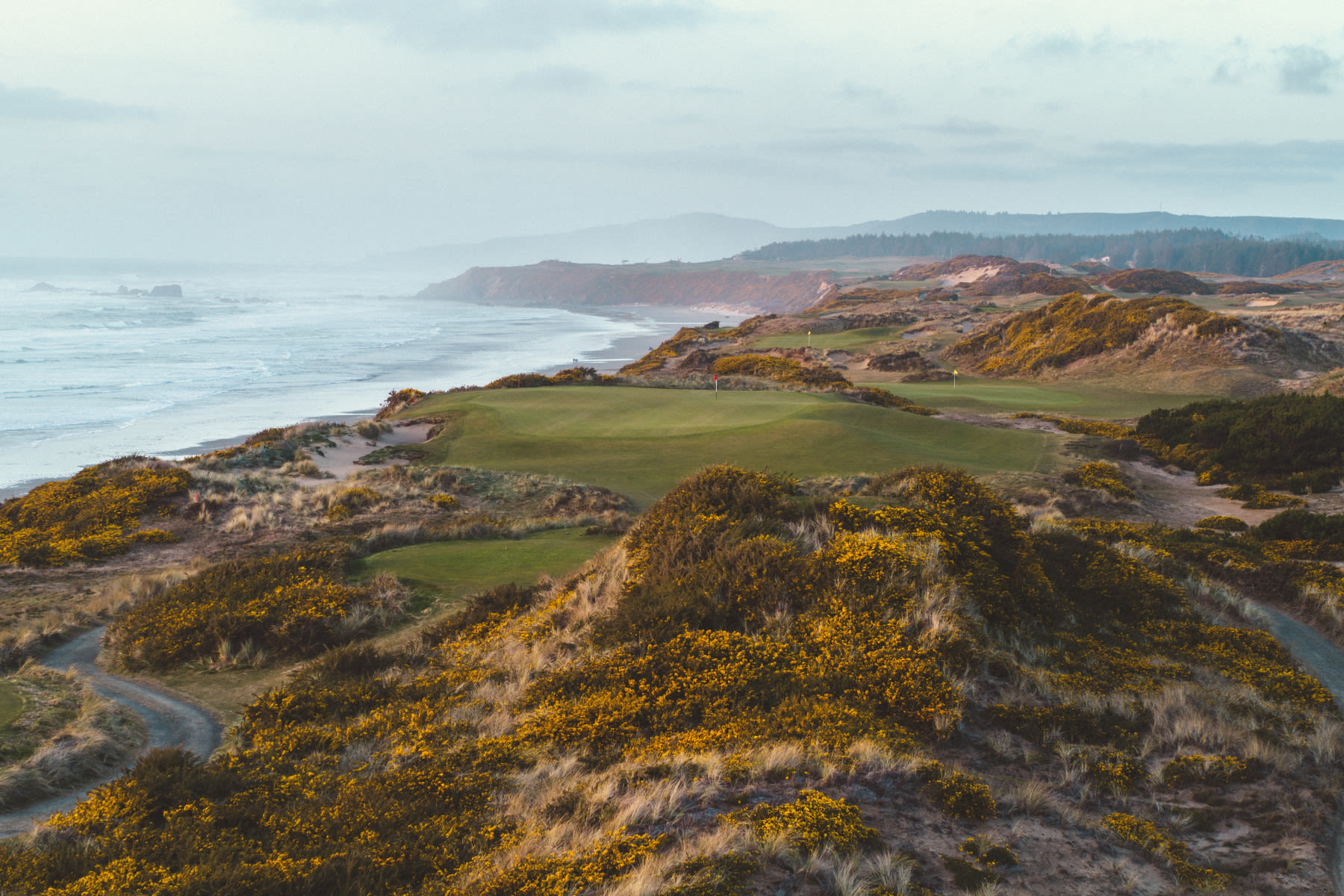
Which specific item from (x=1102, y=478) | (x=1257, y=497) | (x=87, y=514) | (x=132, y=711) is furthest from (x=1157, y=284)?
(x=132, y=711)

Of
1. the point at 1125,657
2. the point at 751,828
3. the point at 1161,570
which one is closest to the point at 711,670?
the point at 751,828

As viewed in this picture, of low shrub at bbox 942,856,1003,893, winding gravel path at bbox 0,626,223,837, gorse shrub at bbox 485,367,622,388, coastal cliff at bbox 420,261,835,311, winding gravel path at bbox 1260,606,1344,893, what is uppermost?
coastal cliff at bbox 420,261,835,311

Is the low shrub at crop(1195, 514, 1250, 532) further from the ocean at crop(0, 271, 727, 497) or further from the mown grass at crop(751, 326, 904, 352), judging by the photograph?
the mown grass at crop(751, 326, 904, 352)

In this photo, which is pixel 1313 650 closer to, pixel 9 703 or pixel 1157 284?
pixel 9 703

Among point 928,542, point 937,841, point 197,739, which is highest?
point 928,542

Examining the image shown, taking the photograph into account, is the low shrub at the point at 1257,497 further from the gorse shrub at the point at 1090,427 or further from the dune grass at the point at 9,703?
the dune grass at the point at 9,703

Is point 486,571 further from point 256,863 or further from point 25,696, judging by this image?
point 256,863

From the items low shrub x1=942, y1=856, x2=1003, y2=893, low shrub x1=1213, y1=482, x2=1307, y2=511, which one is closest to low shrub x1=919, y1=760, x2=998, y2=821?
low shrub x1=942, y1=856, x2=1003, y2=893
